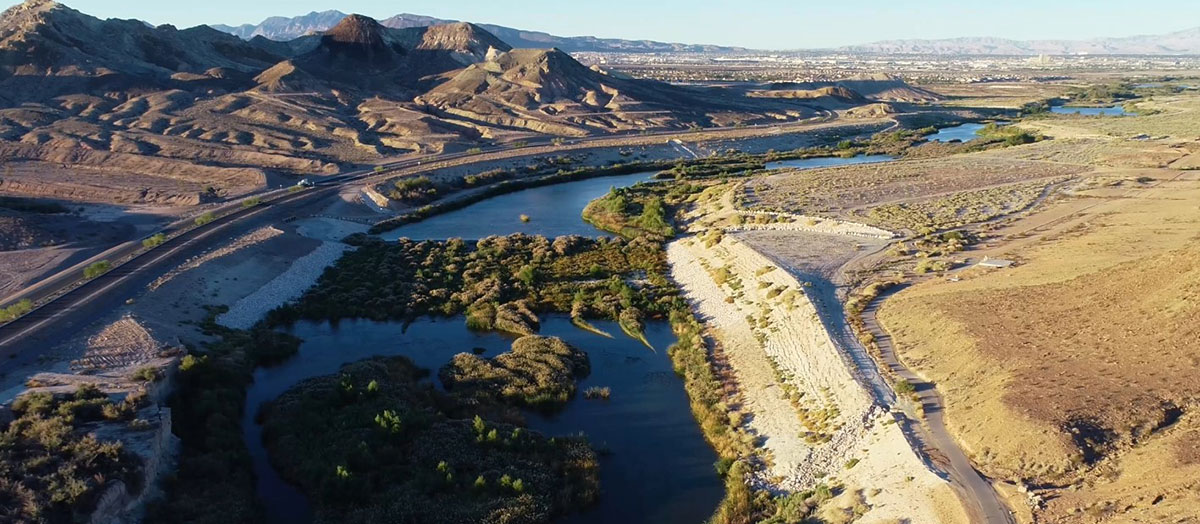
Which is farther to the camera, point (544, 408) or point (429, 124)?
point (429, 124)

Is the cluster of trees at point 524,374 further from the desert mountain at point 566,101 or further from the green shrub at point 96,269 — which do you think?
the desert mountain at point 566,101

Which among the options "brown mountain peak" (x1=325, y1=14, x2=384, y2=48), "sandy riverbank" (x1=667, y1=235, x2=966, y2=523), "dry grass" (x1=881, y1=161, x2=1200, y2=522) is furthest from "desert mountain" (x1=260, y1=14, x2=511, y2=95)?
"dry grass" (x1=881, y1=161, x2=1200, y2=522)

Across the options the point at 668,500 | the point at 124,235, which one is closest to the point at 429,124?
the point at 124,235

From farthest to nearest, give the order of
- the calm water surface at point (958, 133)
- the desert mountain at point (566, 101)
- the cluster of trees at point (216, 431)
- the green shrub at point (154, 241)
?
1. the desert mountain at point (566, 101)
2. the calm water surface at point (958, 133)
3. the green shrub at point (154, 241)
4. the cluster of trees at point (216, 431)

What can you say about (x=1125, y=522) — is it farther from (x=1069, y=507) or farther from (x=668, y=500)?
(x=668, y=500)

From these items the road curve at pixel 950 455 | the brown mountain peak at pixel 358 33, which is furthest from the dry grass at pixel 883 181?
the brown mountain peak at pixel 358 33

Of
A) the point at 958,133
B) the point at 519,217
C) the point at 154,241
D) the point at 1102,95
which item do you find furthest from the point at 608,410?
the point at 1102,95
